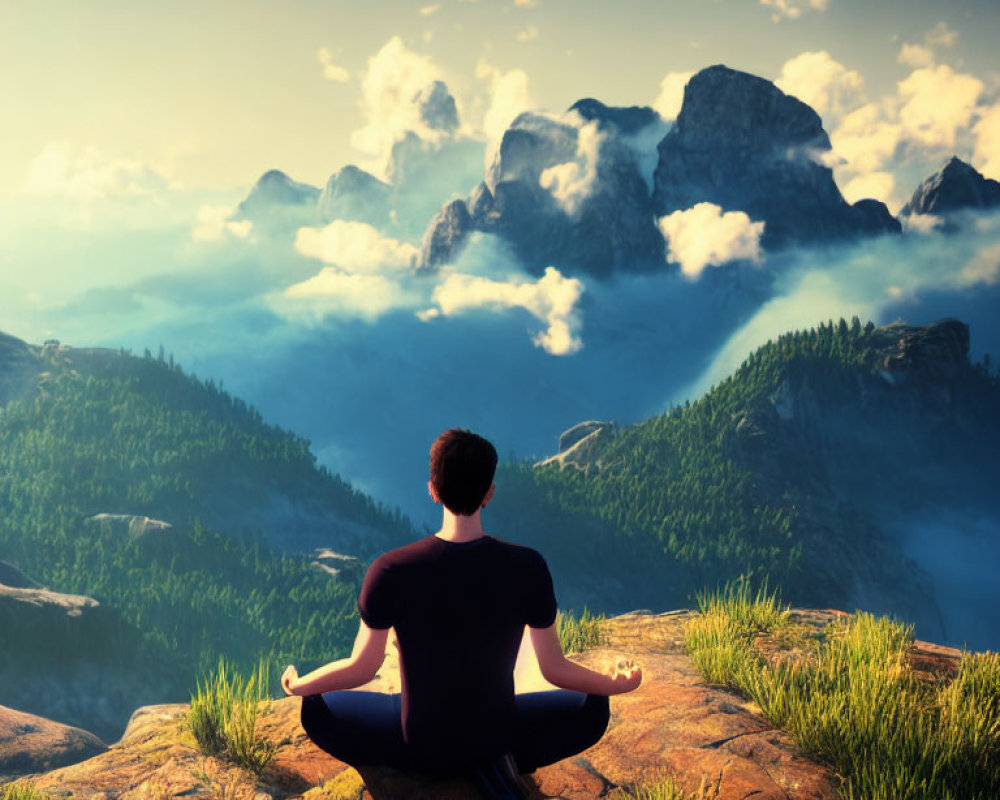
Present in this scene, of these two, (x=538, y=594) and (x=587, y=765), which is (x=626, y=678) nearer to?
(x=538, y=594)

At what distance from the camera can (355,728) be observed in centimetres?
385

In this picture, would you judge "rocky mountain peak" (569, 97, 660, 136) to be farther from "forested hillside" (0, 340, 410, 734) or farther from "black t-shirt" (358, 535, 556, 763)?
"black t-shirt" (358, 535, 556, 763)

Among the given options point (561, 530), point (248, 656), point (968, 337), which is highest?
point (968, 337)

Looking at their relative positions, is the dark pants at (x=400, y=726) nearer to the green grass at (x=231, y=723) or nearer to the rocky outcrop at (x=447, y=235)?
the green grass at (x=231, y=723)

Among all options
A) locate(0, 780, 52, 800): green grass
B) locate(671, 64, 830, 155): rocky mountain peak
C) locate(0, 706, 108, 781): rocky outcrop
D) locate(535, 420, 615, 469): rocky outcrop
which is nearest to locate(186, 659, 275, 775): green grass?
locate(0, 780, 52, 800): green grass

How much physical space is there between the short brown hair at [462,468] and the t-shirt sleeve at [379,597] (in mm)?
386

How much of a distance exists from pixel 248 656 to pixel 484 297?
74.6m

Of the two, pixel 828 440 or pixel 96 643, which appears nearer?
pixel 96 643

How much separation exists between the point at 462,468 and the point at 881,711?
304 centimetres

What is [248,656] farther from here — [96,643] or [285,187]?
[285,187]

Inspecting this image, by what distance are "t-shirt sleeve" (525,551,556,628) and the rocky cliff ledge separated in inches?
26.4

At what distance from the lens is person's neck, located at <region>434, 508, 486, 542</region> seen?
346 cm

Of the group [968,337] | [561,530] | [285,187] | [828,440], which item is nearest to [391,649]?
[561,530]

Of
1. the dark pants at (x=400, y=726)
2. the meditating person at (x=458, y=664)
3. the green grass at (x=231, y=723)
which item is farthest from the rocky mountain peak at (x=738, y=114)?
the meditating person at (x=458, y=664)
